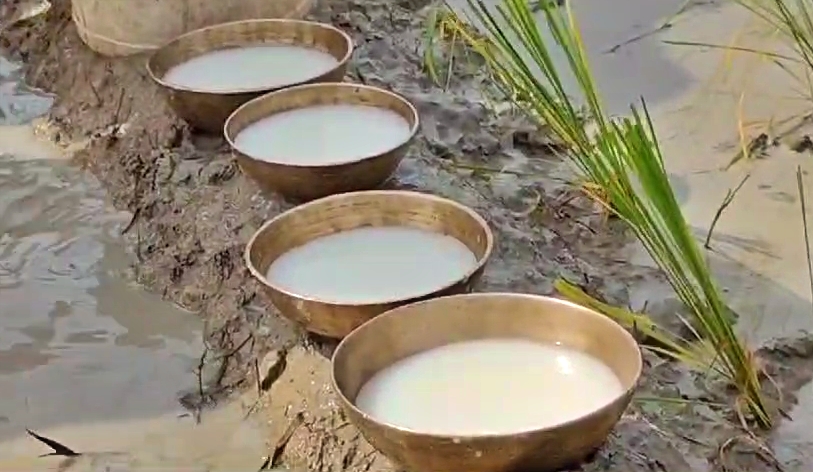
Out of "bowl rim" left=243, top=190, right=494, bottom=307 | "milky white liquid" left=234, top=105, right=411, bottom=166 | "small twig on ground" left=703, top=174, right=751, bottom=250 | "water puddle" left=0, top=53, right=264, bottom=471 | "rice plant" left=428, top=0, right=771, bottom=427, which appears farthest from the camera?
"small twig on ground" left=703, top=174, right=751, bottom=250

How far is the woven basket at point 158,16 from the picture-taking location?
4.30 m

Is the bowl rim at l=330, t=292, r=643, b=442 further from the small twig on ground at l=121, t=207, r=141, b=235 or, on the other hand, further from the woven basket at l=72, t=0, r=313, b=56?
the woven basket at l=72, t=0, r=313, b=56

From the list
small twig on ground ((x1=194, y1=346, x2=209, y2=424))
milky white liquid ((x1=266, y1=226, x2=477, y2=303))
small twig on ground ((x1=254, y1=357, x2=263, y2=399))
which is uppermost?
milky white liquid ((x1=266, y1=226, x2=477, y2=303))

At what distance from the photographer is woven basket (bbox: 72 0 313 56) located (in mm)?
4301

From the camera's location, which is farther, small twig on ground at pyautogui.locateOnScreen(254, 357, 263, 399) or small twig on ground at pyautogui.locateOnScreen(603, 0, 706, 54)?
small twig on ground at pyautogui.locateOnScreen(603, 0, 706, 54)

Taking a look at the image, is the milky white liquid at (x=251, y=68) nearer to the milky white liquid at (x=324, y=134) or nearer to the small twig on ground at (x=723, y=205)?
the milky white liquid at (x=324, y=134)

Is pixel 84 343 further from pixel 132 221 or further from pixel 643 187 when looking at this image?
pixel 643 187

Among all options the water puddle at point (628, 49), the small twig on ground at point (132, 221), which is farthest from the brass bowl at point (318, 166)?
the water puddle at point (628, 49)

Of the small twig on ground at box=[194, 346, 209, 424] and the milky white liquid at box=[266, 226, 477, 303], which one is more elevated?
the milky white liquid at box=[266, 226, 477, 303]

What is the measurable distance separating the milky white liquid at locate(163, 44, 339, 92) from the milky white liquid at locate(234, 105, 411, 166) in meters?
0.28

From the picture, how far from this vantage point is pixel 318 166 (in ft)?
10.4

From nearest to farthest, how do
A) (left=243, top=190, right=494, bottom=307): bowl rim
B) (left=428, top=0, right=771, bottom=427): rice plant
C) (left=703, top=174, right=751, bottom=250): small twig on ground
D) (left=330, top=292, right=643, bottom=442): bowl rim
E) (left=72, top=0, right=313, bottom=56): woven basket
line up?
(left=330, top=292, right=643, bottom=442): bowl rim < (left=428, top=0, right=771, bottom=427): rice plant < (left=243, top=190, right=494, bottom=307): bowl rim < (left=703, top=174, right=751, bottom=250): small twig on ground < (left=72, top=0, right=313, bottom=56): woven basket

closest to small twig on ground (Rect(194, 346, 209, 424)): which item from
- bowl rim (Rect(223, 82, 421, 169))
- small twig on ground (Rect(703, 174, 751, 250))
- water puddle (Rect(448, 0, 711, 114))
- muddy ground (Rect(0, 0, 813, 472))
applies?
muddy ground (Rect(0, 0, 813, 472))

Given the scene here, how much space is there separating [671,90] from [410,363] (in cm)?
228
